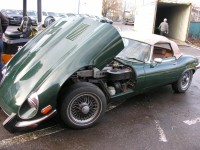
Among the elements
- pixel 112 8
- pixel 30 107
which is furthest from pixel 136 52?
pixel 112 8

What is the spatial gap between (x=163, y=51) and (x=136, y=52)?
110 centimetres

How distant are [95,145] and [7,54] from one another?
12.3 ft

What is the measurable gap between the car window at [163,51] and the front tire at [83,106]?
2186mm

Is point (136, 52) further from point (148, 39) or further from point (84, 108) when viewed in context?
point (84, 108)

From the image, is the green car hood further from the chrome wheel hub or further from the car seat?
the car seat

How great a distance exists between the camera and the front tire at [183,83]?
231 inches

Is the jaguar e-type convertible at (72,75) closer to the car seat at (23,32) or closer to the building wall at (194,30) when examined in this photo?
the car seat at (23,32)

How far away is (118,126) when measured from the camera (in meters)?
4.23

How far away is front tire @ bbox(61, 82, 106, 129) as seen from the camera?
12.2 feet

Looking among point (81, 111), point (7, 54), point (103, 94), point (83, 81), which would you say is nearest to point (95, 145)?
point (81, 111)

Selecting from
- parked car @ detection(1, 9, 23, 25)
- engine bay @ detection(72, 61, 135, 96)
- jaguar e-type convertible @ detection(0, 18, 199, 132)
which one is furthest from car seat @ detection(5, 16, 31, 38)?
Result: parked car @ detection(1, 9, 23, 25)

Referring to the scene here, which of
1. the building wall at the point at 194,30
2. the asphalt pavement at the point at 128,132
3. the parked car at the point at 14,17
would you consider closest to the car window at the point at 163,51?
the asphalt pavement at the point at 128,132

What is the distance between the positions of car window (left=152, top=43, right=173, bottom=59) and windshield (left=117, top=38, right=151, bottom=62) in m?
0.45

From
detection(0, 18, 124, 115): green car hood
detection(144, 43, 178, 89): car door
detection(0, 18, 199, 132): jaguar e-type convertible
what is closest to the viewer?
detection(0, 18, 199, 132): jaguar e-type convertible
